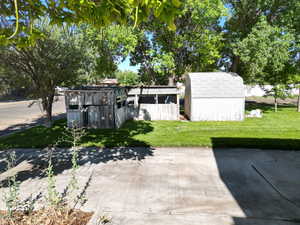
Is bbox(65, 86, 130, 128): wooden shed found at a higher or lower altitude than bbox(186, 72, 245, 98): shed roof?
lower

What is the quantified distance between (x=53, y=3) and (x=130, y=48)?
34.4 ft

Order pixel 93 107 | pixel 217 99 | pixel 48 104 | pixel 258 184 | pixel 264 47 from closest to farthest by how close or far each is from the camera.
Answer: pixel 258 184 → pixel 48 104 → pixel 93 107 → pixel 264 47 → pixel 217 99

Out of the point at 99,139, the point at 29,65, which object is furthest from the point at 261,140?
the point at 29,65

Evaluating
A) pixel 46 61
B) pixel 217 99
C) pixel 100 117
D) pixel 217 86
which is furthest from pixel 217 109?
pixel 46 61

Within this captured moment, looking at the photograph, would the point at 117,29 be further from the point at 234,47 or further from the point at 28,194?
the point at 28,194

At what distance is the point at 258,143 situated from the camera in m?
7.33

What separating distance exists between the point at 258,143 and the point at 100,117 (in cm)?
826

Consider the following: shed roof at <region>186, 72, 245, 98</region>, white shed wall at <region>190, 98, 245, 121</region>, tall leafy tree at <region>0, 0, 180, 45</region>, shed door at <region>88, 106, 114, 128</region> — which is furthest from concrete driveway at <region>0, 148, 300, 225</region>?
shed roof at <region>186, 72, 245, 98</region>

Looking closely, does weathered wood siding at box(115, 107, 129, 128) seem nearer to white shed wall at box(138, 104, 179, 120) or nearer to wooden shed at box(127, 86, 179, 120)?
wooden shed at box(127, 86, 179, 120)

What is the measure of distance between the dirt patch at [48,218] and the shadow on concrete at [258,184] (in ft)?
8.59

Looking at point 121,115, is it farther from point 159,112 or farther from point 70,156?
point 70,156

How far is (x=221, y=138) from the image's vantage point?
8125 millimetres

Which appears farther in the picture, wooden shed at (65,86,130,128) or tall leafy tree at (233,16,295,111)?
tall leafy tree at (233,16,295,111)

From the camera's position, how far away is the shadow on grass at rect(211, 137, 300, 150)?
6945 millimetres
